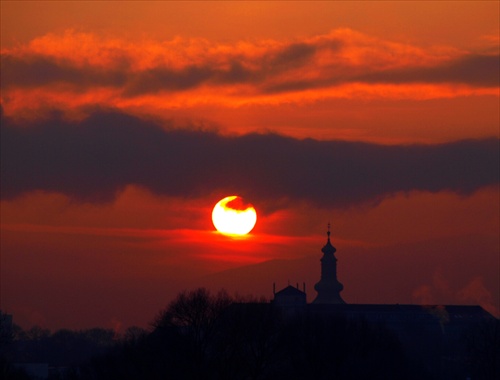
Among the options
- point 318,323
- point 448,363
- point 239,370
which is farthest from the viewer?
point 448,363

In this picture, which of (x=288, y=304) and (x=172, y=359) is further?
(x=288, y=304)

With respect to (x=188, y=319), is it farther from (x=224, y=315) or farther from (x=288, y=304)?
(x=288, y=304)

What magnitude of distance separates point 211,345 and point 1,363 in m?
13.7

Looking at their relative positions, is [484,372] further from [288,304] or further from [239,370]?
[288,304]

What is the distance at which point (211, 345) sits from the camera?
90.0m

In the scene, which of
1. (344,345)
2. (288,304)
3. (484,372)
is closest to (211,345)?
(344,345)

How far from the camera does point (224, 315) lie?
93.7 meters

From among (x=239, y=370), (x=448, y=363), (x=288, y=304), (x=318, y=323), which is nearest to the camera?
(x=239, y=370)

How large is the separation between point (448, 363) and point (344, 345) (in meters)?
47.6

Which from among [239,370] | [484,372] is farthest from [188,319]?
[484,372]

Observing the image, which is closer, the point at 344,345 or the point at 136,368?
the point at 136,368

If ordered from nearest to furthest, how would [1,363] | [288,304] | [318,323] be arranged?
[1,363] < [318,323] < [288,304]

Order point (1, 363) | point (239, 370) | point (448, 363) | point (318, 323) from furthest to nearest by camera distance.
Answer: point (448, 363) < point (318, 323) < point (1, 363) < point (239, 370)

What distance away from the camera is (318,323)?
346 feet
